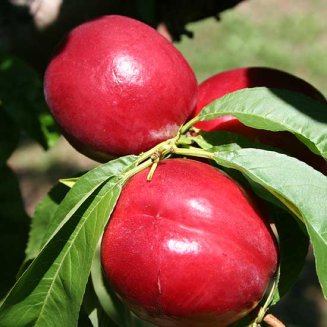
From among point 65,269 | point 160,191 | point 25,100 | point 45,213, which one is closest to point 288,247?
point 160,191

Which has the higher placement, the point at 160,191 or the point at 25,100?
the point at 160,191

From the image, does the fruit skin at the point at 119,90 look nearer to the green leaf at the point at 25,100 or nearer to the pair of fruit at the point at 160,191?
the pair of fruit at the point at 160,191

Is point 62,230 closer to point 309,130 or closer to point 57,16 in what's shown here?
point 309,130

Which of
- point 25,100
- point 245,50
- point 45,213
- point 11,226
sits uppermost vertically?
point 25,100

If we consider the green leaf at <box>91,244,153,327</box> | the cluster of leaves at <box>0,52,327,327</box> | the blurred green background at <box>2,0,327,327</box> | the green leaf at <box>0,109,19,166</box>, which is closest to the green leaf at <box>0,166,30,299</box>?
the green leaf at <box>0,109,19,166</box>

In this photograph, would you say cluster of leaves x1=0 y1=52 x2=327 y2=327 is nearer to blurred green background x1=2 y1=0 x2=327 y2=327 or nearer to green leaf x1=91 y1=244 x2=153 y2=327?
green leaf x1=91 y1=244 x2=153 y2=327

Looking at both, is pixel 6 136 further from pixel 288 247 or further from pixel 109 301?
pixel 288 247

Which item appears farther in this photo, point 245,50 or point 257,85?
point 245,50
